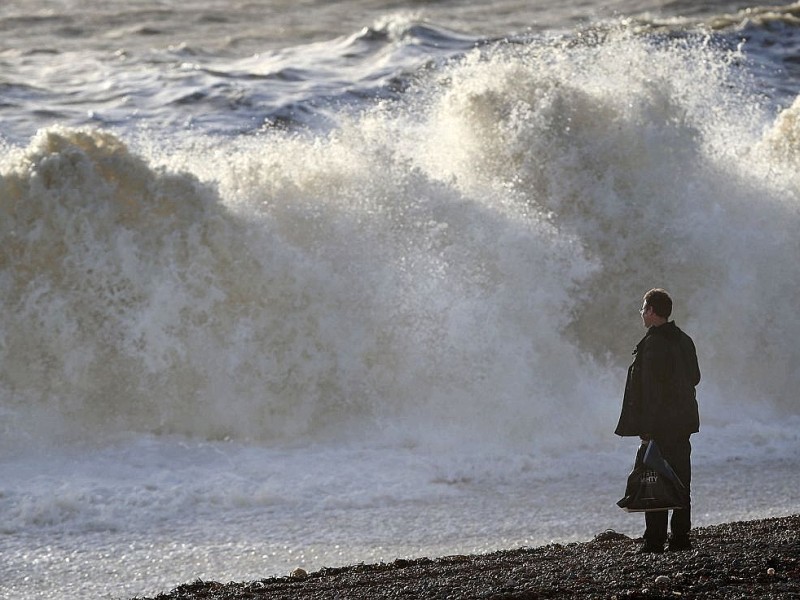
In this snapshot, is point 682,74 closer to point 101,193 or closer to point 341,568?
point 101,193

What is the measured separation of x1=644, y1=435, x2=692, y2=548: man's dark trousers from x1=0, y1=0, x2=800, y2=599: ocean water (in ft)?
4.34

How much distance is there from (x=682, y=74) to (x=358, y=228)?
17.2ft

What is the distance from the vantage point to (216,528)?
7211 mm

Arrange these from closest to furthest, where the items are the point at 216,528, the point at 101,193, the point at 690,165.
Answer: the point at 216,528, the point at 101,193, the point at 690,165

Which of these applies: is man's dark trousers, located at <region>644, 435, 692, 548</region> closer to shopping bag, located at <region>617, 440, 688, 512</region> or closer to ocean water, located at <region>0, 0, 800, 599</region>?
shopping bag, located at <region>617, 440, 688, 512</region>

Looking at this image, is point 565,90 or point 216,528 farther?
point 565,90

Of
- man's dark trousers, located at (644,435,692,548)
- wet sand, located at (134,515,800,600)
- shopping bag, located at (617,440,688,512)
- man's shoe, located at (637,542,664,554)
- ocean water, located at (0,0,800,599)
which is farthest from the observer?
ocean water, located at (0,0,800,599)

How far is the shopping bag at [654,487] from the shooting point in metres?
5.43

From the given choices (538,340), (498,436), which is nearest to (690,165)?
(538,340)

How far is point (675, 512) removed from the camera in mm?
5680

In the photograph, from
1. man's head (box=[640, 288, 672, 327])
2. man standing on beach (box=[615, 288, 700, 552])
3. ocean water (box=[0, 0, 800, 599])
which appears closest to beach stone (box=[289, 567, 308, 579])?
ocean water (box=[0, 0, 800, 599])

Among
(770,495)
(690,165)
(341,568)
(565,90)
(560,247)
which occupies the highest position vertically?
(565,90)

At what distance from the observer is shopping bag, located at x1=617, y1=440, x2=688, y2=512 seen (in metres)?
5.43

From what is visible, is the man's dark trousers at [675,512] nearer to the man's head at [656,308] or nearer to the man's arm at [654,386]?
the man's arm at [654,386]
